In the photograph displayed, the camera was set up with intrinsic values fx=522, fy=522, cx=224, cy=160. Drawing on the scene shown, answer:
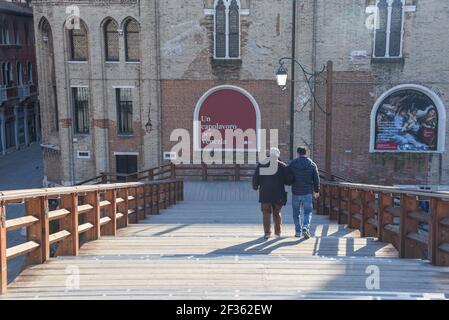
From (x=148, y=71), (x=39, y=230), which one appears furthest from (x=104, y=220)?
(x=148, y=71)

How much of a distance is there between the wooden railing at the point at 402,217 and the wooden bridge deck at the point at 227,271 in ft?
0.72

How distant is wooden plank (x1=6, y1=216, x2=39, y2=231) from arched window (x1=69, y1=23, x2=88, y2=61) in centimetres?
1794

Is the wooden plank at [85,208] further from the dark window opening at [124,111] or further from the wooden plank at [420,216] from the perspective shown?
the dark window opening at [124,111]

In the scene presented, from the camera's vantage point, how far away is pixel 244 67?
21.5m

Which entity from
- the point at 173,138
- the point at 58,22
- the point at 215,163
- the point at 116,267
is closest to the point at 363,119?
the point at 215,163

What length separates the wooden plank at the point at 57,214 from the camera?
6173 millimetres

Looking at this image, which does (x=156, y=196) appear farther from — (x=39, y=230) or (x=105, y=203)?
(x=39, y=230)

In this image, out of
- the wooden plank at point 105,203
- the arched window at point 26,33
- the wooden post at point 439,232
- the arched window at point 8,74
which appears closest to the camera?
the wooden post at point 439,232

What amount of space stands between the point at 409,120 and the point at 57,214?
1771 cm

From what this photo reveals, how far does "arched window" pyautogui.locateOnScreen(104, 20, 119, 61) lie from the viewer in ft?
72.8

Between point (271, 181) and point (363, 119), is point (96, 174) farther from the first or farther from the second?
point (271, 181)

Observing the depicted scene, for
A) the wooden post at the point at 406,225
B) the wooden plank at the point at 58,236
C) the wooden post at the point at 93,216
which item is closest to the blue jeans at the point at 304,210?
the wooden post at the point at 406,225

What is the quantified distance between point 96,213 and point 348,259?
143 inches

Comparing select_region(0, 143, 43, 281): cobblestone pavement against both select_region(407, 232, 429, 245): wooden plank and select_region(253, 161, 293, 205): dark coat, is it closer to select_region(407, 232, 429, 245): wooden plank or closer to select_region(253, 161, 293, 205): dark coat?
select_region(253, 161, 293, 205): dark coat
